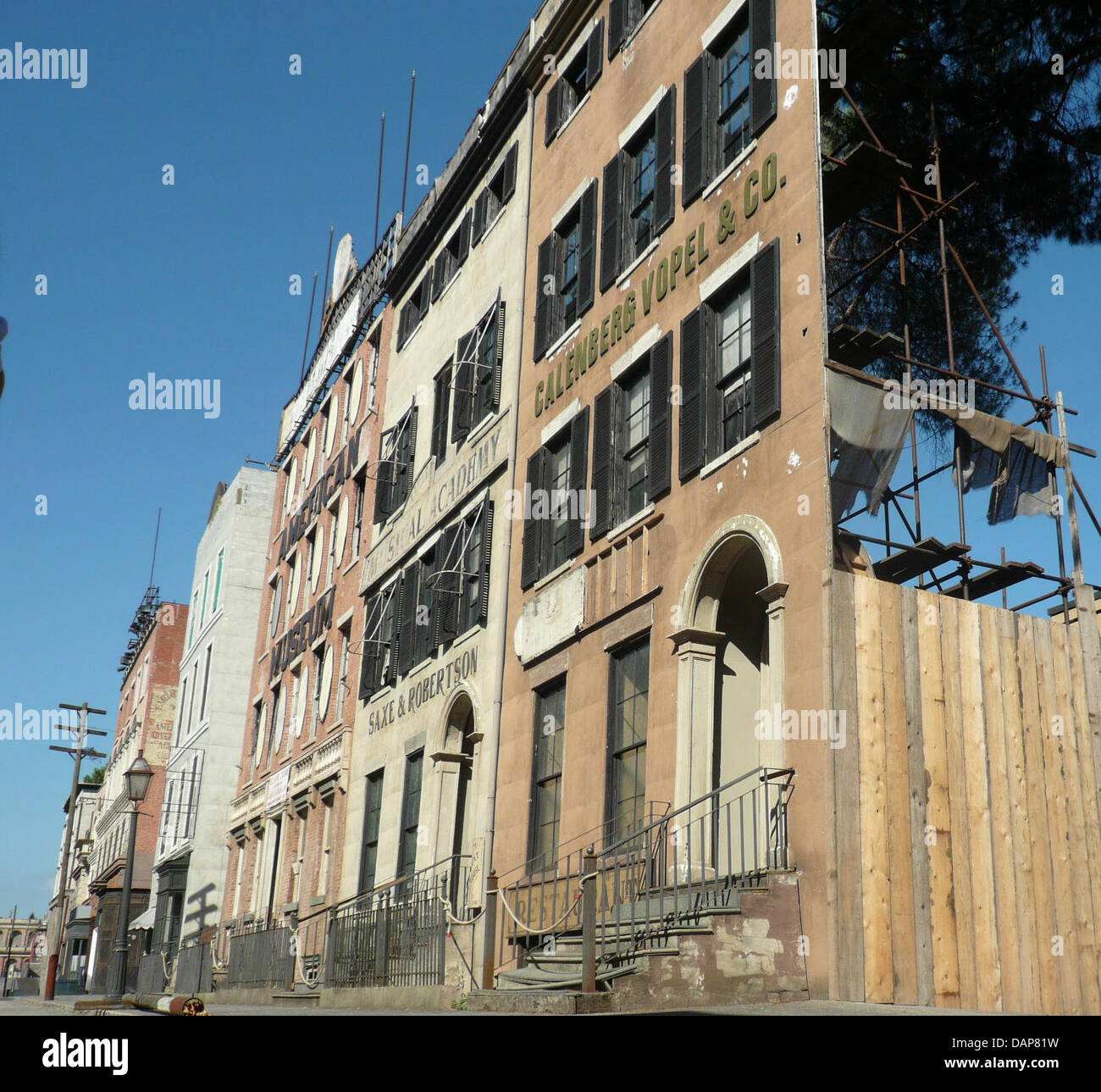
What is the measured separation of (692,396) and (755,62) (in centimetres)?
397

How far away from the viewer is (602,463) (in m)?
→ 16.7

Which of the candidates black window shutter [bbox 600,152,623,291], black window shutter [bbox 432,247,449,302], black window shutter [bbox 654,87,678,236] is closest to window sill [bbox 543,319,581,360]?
black window shutter [bbox 600,152,623,291]

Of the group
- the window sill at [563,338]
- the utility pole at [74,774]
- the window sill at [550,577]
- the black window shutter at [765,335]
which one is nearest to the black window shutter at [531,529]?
the window sill at [550,577]

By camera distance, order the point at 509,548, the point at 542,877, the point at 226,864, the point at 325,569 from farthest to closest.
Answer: the point at 226,864 < the point at 325,569 < the point at 509,548 < the point at 542,877

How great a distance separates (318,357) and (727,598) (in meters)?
23.9

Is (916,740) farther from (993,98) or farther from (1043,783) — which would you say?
(993,98)

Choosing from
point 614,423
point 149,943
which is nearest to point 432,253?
point 614,423

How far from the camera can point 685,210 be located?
Result: 625 inches

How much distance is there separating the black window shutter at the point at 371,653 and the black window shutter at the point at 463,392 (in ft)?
15.0

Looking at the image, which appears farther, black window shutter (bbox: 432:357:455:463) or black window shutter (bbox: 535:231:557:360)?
black window shutter (bbox: 432:357:455:463)

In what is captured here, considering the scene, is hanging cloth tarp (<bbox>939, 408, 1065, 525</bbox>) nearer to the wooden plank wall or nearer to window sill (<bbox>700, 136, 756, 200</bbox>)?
the wooden plank wall

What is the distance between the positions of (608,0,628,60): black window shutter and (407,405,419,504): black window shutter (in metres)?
8.70

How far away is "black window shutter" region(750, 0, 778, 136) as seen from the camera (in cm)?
1419

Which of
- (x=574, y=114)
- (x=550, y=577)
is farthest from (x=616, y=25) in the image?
(x=550, y=577)
